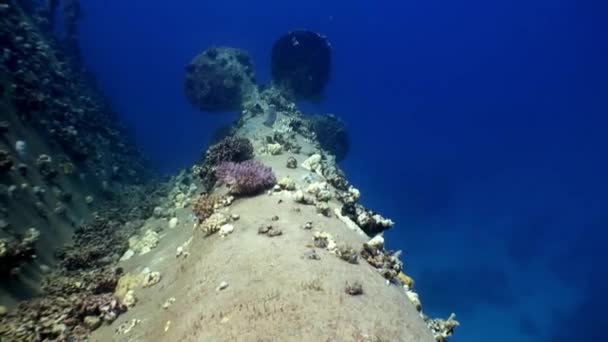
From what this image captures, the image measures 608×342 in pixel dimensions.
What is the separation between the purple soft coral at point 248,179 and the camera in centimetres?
1027

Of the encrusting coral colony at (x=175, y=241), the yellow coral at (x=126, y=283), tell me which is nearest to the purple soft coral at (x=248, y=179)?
the encrusting coral colony at (x=175, y=241)

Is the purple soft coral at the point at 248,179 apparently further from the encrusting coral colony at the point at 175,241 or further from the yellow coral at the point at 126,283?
the yellow coral at the point at 126,283

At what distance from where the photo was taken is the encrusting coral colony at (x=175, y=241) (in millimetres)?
5895

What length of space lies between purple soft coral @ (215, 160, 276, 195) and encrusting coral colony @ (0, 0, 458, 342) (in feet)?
0.13

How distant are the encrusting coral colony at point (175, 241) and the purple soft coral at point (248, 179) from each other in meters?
0.04

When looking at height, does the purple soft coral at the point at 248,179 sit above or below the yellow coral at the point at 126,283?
above

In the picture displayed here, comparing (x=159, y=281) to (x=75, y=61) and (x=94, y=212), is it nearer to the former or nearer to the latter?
(x=94, y=212)

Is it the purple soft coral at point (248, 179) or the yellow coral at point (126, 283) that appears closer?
the yellow coral at point (126, 283)

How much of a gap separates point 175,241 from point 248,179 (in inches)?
89.8

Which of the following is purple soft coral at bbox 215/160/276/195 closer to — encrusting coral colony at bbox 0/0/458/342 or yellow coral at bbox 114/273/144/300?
encrusting coral colony at bbox 0/0/458/342

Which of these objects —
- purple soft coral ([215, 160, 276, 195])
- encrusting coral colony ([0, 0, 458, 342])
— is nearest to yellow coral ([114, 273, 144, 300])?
encrusting coral colony ([0, 0, 458, 342])

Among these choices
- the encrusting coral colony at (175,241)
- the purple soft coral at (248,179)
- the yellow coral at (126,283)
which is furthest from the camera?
the purple soft coral at (248,179)

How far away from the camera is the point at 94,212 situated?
43.8ft

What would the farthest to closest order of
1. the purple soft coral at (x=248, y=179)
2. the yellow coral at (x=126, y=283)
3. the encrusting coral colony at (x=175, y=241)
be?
the purple soft coral at (x=248, y=179) → the yellow coral at (x=126, y=283) → the encrusting coral colony at (x=175, y=241)
